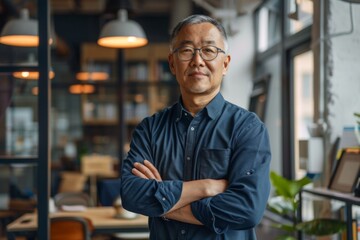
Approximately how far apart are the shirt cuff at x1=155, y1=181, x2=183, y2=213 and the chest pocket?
11 centimetres

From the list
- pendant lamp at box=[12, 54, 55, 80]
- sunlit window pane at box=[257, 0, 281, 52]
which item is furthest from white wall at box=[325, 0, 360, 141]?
sunlit window pane at box=[257, 0, 281, 52]

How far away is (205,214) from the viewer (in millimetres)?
2086

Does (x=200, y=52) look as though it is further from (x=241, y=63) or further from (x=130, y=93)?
(x=130, y=93)

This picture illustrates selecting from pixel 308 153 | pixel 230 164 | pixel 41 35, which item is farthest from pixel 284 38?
pixel 230 164

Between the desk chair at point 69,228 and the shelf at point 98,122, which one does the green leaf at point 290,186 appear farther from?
the shelf at point 98,122

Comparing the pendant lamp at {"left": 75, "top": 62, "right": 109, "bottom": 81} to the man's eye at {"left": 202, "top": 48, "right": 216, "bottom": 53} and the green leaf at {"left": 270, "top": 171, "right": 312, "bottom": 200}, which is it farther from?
the man's eye at {"left": 202, "top": 48, "right": 216, "bottom": 53}

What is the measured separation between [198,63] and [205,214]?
0.53 meters

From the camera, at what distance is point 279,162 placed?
7.20 m

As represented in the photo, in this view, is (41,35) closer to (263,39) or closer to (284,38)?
(284,38)

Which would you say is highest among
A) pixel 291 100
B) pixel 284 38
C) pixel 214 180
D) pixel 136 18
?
pixel 136 18

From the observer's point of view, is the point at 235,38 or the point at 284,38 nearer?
the point at 284,38

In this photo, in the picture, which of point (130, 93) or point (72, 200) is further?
point (130, 93)

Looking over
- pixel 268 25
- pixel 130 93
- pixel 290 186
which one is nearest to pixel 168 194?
pixel 290 186

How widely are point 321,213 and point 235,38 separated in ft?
13.8
